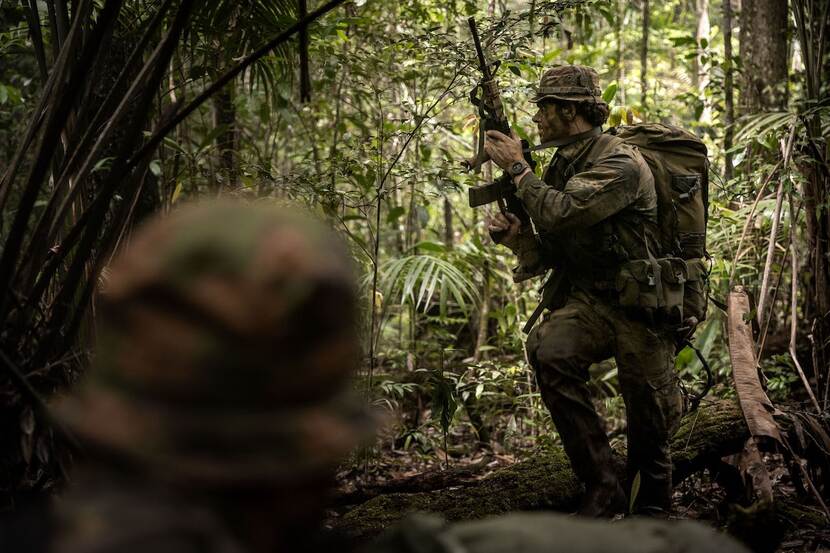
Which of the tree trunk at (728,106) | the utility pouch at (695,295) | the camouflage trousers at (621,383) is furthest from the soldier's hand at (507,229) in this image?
the tree trunk at (728,106)

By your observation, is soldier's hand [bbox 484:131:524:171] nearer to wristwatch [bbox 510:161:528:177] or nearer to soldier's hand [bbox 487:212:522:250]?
wristwatch [bbox 510:161:528:177]

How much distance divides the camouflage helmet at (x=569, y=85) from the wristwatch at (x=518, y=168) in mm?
354

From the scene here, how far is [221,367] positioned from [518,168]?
3497 millimetres

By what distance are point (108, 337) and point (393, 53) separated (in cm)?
588

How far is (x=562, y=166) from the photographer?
461 centimetres

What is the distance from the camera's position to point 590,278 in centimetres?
448

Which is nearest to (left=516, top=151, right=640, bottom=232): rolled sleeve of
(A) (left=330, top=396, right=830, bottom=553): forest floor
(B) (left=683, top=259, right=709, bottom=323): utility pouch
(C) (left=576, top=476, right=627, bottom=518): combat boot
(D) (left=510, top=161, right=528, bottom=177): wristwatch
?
(D) (left=510, top=161, right=528, bottom=177): wristwatch

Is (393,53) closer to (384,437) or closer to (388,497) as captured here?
(384,437)

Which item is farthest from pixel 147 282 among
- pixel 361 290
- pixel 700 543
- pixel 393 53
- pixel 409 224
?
pixel 409 224

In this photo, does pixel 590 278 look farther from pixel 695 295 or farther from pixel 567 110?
pixel 567 110

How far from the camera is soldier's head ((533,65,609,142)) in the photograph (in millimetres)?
4457

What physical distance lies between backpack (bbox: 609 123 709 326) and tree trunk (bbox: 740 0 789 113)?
2881mm

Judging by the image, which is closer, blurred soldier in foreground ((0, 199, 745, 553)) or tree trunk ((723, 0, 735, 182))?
blurred soldier in foreground ((0, 199, 745, 553))

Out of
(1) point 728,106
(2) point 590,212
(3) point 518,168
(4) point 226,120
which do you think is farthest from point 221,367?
(1) point 728,106
